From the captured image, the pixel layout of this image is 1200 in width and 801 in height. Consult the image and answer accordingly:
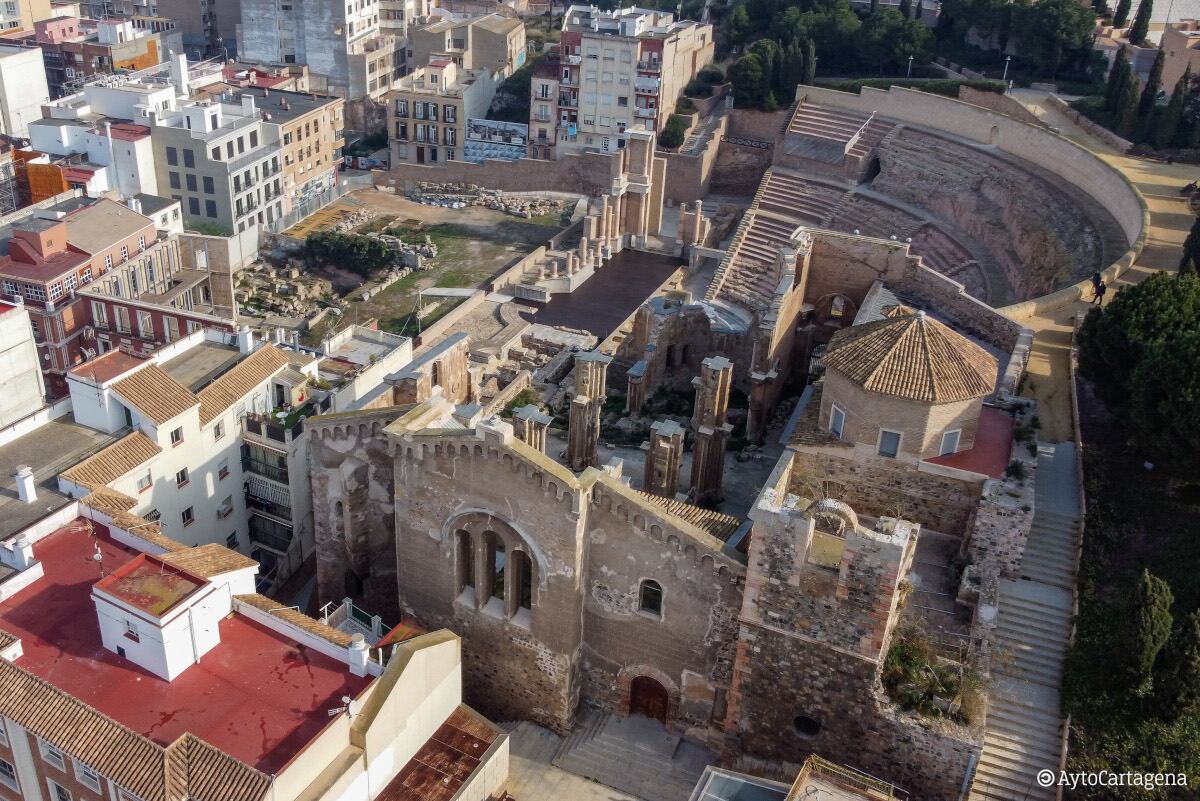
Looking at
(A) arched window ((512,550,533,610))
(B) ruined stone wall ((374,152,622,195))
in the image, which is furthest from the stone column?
(B) ruined stone wall ((374,152,622,195))

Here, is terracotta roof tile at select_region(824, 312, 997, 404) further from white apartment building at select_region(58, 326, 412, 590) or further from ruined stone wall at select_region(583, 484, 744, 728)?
white apartment building at select_region(58, 326, 412, 590)

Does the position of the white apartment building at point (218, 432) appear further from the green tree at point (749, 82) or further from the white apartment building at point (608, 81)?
the green tree at point (749, 82)

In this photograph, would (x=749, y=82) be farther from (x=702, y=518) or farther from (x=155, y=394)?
(x=702, y=518)

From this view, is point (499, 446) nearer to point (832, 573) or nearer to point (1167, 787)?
point (832, 573)

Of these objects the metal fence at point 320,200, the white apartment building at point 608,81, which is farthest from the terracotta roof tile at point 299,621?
the white apartment building at point 608,81

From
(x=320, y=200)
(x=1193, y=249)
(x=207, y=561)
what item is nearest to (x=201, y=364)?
(x=207, y=561)
